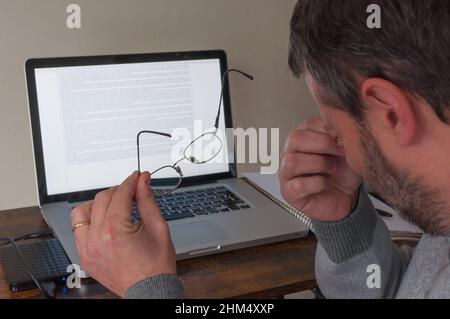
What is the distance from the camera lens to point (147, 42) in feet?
3.71

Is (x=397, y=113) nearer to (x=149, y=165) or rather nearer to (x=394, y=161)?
(x=394, y=161)

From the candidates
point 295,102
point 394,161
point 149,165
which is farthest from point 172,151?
point 394,161

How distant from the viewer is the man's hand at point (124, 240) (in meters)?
0.58

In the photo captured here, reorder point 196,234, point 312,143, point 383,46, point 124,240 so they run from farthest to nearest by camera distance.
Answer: point 196,234, point 312,143, point 124,240, point 383,46

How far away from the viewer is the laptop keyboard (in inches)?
36.9

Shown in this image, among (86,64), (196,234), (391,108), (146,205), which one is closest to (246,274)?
(196,234)

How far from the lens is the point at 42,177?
0.97 m

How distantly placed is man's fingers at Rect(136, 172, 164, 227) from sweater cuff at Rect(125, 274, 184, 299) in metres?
0.07

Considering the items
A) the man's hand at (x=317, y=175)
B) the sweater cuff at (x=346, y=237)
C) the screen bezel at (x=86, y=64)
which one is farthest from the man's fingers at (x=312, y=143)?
the screen bezel at (x=86, y=64)

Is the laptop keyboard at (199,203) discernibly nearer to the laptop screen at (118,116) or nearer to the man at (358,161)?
the laptop screen at (118,116)

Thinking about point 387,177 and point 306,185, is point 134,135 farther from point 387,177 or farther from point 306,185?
point 387,177

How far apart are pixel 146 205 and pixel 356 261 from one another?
0.34 meters

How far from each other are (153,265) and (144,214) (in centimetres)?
7

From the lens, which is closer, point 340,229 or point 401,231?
point 340,229
